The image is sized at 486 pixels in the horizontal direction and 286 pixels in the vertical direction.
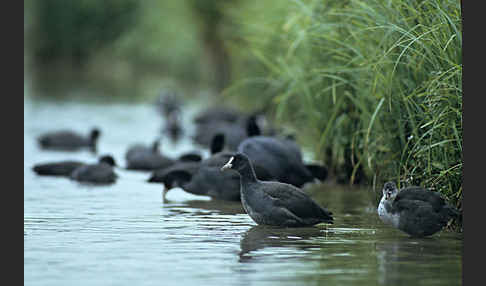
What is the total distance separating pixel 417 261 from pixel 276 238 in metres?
1.55


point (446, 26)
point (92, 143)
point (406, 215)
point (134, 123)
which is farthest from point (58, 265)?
point (134, 123)

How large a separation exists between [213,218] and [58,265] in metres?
2.89

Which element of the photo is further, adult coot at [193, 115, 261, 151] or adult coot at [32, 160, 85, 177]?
adult coot at [32, 160, 85, 177]

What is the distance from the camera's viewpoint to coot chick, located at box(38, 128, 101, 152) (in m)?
20.0

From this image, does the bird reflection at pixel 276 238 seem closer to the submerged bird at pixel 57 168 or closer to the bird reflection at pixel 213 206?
the bird reflection at pixel 213 206

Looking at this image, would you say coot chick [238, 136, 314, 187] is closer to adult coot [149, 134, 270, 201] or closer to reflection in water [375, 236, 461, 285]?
adult coot [149, 134, 270, 201]

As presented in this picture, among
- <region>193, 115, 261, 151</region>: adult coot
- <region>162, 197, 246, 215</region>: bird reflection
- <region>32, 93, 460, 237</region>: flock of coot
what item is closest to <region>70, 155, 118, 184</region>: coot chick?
<region>32, 93, 460, 237</region>: flock of coot

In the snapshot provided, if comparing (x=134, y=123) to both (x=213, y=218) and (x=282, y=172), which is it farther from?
(x=213, y=218)

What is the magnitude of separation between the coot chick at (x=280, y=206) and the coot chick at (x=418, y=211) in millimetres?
773

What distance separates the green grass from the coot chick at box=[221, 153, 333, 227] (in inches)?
34.1

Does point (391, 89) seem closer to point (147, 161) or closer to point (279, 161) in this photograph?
point (279, 161)

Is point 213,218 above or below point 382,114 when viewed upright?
below

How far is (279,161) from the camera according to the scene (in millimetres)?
11938

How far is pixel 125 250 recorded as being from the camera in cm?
798
